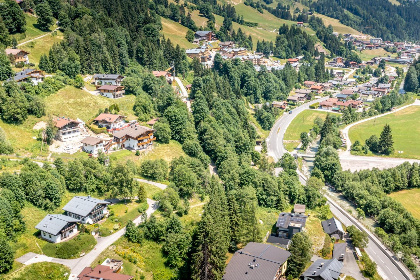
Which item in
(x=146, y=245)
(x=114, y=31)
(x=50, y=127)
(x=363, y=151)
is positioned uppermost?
(x=114, y=31)

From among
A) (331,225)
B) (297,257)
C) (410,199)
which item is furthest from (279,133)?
(297,257)

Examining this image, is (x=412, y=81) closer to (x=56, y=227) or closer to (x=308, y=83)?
(x=308, y=83)

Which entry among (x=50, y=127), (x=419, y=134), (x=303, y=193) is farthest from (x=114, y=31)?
(x=419, y=134)

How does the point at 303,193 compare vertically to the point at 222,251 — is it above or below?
below

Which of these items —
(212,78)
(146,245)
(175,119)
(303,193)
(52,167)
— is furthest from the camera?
(212,78)

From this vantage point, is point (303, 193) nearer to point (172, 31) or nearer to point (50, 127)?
point (50, 127)

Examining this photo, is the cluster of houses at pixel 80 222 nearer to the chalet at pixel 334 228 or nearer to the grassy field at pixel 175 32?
the chalet at pixel 334 228

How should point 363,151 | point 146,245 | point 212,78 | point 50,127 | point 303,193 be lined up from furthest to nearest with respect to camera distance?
1. point 212,78
2. point 363,151
3. point 303,193
4. point 50,127
5. point 146,245
